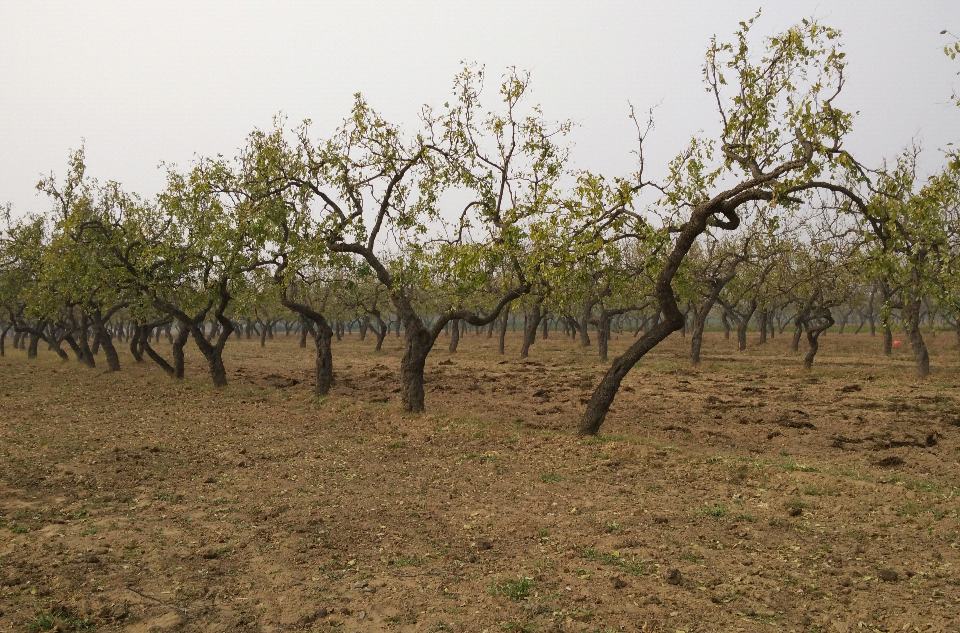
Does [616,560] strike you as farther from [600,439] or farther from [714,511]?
[600,439]

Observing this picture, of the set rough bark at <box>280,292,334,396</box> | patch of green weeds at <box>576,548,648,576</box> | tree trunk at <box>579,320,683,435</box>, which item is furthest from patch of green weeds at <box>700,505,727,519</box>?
rough bark at <box>280,292,334,396</box>

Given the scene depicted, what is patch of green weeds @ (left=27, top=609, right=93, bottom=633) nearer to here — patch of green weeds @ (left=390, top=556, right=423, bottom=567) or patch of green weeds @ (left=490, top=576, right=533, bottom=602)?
patch of green weeds @ (left=390, top=556, right=423, bottom=567)

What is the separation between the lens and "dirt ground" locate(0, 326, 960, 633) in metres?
5.17

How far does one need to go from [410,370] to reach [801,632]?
11872 millimetres

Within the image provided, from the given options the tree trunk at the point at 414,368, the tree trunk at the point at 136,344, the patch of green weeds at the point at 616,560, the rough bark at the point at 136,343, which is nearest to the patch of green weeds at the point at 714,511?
the patch of green weeds at the point at 616,560

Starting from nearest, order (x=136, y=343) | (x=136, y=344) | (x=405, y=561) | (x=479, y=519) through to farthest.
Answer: (x=405, y=561)
(x=479, y=519)
(x=136, y=343)
(x=136, y=344)

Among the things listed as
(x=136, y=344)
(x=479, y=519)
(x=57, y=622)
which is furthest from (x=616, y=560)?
(x=136, y=344)

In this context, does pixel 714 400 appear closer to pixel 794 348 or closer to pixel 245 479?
pixel 245 479

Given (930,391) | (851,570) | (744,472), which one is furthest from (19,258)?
(930,391)

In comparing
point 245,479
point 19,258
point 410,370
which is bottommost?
point 245,479

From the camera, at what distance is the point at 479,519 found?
7.62 metres

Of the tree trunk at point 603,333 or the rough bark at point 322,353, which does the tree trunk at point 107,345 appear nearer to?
the rough bark at point 322,353

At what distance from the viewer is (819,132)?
9008 mm

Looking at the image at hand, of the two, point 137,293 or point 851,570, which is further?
point 137,293
